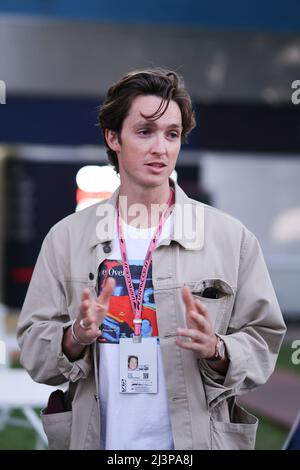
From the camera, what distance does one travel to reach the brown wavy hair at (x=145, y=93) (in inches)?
88.0

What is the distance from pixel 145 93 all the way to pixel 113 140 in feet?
0.65

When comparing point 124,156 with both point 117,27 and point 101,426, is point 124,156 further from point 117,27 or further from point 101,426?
point 117,27

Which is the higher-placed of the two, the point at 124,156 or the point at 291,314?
the point at 124,156

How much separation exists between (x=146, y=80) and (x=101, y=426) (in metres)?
0.96

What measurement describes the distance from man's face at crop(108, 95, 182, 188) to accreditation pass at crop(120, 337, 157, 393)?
0.44m

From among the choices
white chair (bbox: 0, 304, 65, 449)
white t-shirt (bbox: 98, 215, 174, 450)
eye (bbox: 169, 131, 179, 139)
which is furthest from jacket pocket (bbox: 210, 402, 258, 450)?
white chair (bbox: 0, 304, 65, 449)

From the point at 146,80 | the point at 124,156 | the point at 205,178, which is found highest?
the point at 205,178

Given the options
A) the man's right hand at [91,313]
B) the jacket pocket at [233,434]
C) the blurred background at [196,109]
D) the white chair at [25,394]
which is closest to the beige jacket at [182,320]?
the jacket pocket at [233,434]

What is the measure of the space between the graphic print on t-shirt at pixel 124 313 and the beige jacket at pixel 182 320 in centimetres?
3

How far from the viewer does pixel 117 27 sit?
426 inches

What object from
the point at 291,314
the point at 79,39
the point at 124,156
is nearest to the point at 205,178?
the point at 291,314

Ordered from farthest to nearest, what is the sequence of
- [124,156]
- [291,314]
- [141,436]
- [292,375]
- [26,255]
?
1. [291,314]
2. [26,255]
3. [292,375]
4. [124,156]
5. [141,436]

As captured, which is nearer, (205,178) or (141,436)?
(141,436)

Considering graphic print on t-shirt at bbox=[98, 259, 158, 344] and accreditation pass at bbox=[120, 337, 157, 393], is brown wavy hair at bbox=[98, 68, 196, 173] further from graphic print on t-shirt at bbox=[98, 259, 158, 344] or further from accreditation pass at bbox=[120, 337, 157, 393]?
accreditation pass at bbox=[120, 337, 157, 393]
